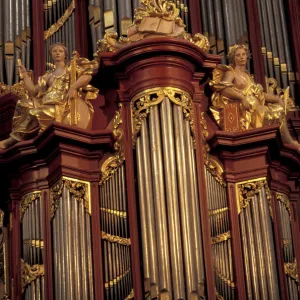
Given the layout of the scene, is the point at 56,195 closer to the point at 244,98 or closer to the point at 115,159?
the point at 115,159

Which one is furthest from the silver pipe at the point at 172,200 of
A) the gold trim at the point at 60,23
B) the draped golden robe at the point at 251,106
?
the gold trim at the point at 60,23

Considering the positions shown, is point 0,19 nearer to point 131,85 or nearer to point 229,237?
point 131,85

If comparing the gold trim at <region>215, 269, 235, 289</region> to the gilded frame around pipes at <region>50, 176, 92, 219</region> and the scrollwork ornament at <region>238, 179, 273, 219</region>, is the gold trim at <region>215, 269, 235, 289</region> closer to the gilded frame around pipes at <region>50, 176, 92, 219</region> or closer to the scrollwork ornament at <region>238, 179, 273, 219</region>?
the scrollwork ornament at <region>238, 179, 273, 219</region>

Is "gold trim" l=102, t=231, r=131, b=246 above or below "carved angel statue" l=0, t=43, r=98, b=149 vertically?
below

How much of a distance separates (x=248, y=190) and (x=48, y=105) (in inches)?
89.4

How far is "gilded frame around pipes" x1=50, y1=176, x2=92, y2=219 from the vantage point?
15.0 meters

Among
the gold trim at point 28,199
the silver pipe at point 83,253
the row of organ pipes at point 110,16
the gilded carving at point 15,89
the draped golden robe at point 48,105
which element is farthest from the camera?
the gilded carving at point 15,89

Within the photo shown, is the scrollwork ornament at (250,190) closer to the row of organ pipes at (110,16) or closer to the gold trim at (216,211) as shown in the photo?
the gold trim at (216,211)

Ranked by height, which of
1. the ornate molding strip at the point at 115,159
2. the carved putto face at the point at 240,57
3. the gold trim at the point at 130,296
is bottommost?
the gold trim at the point at 130,296

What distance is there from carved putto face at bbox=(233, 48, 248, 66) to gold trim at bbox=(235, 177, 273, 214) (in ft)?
4.72

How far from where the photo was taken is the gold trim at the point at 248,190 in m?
15.2

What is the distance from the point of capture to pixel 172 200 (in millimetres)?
14695

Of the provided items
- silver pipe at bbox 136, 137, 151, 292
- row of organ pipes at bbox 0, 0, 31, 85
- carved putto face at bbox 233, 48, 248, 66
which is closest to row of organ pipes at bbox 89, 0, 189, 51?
row of organ pipes at bbox 0, 0, 31, 85

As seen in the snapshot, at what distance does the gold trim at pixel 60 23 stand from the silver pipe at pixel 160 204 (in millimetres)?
2248
